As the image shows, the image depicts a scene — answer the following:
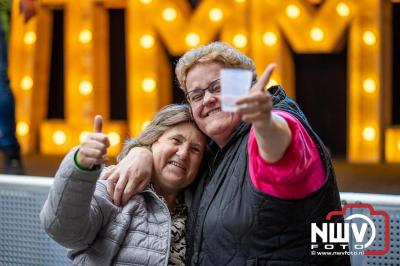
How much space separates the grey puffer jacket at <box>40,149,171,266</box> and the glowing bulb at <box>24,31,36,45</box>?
4672 mm

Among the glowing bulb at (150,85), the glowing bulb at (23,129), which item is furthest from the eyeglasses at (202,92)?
the glowing bulb at (23,129)

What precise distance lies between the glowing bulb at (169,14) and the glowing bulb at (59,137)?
145 centimetres

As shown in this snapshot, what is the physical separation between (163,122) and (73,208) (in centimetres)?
53

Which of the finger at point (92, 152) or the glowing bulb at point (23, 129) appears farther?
the glowing bulb at point (23, 129)

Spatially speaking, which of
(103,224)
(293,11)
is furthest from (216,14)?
(103,224)

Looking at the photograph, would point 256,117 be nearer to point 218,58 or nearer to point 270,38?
point 218,58

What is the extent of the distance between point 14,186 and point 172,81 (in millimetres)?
3662

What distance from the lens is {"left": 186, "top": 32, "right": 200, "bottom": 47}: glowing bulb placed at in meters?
5.97

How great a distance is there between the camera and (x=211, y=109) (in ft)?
6.99

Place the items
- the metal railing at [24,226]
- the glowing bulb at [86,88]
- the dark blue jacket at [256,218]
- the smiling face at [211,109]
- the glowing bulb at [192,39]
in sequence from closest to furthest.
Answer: the dark blue jacket at [256,218]
the smiling face at [211,109]
the metal railing at [24,226]
the glowing bulb at [192,39]
the glowing bulb at [86,88]

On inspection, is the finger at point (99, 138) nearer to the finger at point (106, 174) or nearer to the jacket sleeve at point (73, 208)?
the jacket sleeve at point (73, 208)

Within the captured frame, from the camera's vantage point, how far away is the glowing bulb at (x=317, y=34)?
5.72 metres

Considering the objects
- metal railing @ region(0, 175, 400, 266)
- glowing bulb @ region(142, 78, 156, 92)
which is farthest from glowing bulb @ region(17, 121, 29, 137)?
metal railing @ region(0, 175, 400, 266)

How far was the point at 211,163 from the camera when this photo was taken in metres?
2.28
